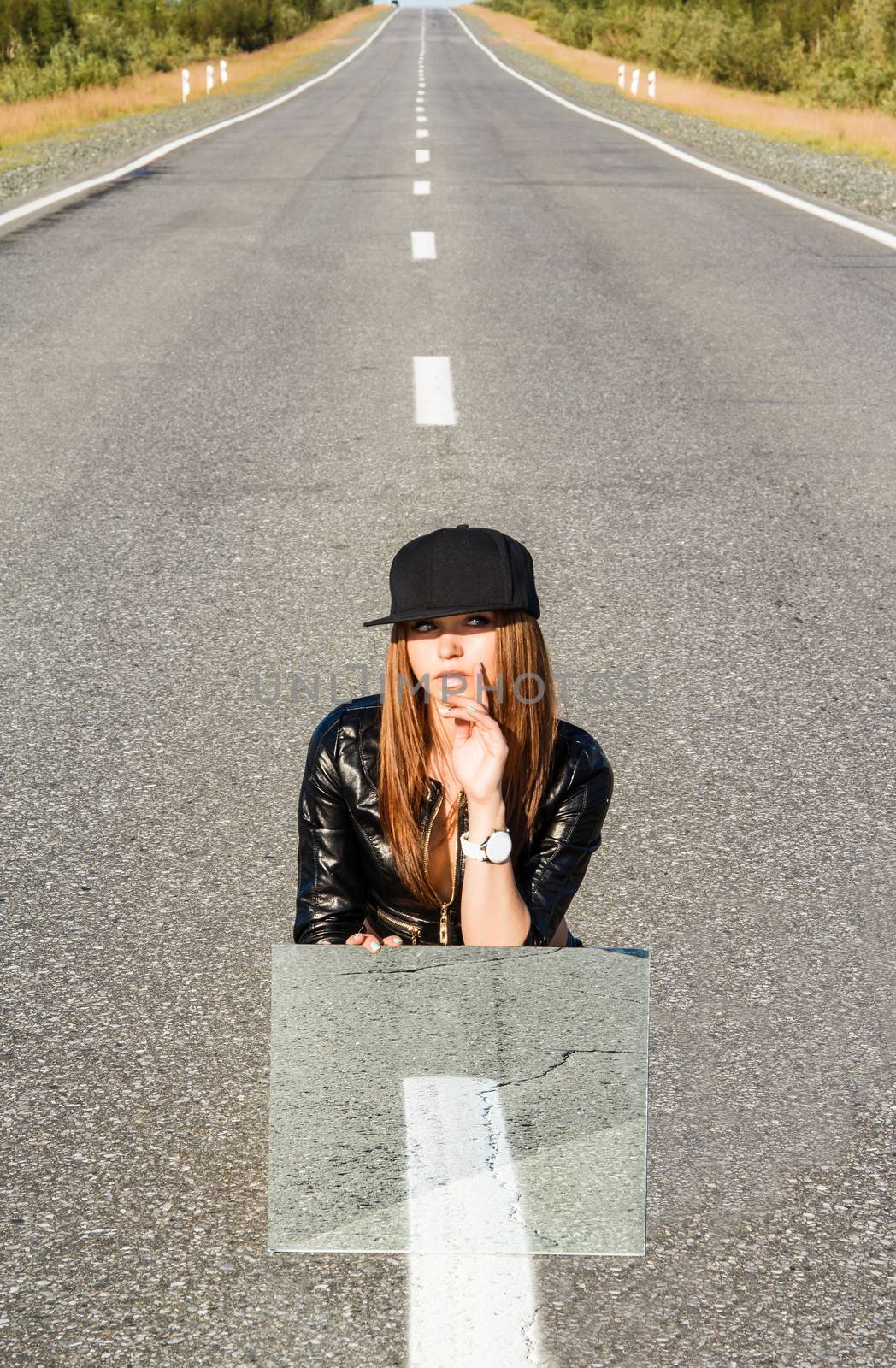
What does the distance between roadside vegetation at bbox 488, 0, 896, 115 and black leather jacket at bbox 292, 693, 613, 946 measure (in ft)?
108

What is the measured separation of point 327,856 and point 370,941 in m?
0.30

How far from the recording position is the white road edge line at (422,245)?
14.3 metres

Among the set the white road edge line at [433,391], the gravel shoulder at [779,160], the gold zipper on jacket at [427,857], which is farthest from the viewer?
the gravel shoulder at [779,160]

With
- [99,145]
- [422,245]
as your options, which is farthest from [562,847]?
[99,145]

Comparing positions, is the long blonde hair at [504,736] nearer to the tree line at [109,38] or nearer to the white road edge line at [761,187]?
the white road edge line at [761,187]

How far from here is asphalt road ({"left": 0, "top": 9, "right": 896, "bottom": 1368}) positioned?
263 centimetres

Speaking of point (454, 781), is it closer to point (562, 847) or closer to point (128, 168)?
point (562, 847)

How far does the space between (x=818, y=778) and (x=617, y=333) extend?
7.10 metres

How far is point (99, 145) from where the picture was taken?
24.5m

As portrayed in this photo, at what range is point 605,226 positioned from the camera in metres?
16.1

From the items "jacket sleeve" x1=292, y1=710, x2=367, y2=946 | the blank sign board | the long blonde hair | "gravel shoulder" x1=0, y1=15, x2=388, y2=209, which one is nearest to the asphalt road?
the blank sign board

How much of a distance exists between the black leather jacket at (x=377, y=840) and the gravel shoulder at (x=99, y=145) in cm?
1609

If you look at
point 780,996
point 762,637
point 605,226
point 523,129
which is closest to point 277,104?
point 523,129

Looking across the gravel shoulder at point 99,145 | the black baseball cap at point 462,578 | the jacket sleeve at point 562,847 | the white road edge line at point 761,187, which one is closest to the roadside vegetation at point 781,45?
the white road edge line at point 761,187
